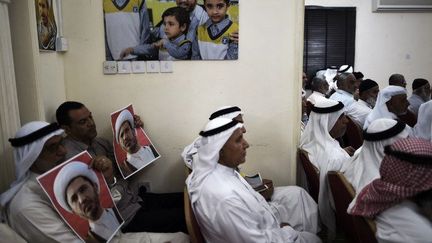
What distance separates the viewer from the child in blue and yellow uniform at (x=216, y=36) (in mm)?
2797

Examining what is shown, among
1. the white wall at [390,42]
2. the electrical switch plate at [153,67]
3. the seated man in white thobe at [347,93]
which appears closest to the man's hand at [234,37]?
the electrical switch plate at [153,67]

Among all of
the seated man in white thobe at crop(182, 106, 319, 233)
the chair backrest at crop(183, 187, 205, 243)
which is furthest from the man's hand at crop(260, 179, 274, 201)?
the chair backrest at crop(183, 187, 205, 243)

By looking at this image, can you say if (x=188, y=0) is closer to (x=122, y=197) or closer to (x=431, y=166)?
(x=122, y=197)

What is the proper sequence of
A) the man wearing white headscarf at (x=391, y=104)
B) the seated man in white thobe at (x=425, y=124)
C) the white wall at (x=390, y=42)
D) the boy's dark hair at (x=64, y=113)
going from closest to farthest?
1. the boy's dark hair at (x=64, y=113)
2. the seated man in white thobe at (x=425, y=124)
3. the man wearing white headscarf at (x=391, y=104)
4. the white wall at (x=390, y=42)

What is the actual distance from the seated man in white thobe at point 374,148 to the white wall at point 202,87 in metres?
0.94

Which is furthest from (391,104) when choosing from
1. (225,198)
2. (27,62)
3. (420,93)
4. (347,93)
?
(27,62)

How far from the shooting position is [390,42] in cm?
655

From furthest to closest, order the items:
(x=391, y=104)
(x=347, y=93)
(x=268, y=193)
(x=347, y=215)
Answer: (x=347, y=93)
(x=391, y=104)
(x=268, y=193)
(x=347, y=215)

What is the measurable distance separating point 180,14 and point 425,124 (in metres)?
2.51

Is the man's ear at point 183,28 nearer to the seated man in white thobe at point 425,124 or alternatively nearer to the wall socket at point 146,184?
the wall socket at point 146,184

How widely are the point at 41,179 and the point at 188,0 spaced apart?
5.95 ft

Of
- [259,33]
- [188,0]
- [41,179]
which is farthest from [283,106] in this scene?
[41,179]

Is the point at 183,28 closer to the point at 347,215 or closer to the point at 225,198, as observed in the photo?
the point at 225,198

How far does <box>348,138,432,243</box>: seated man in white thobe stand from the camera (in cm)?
141
